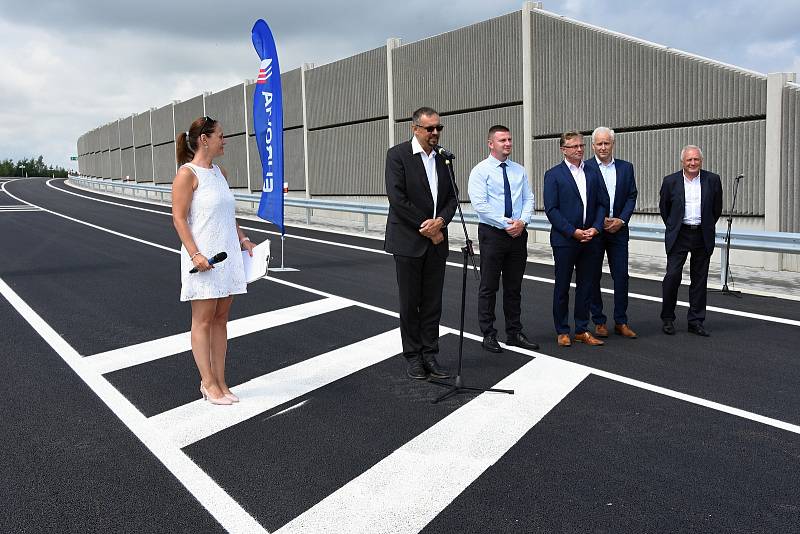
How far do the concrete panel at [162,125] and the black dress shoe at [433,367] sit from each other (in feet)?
129

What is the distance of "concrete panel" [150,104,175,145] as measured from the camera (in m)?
43.9

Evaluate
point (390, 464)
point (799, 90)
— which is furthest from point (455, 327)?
point (799, 90)

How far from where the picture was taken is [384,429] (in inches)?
192

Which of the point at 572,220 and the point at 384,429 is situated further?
the point at 572,220

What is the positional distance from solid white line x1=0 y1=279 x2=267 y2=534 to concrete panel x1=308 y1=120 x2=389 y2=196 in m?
17.2

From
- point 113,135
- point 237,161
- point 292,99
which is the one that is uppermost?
point 113,135

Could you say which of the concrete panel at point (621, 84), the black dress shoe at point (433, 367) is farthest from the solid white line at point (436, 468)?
the concrete panel at point (621, 84)

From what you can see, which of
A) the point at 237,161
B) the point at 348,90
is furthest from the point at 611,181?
the point at 237,161

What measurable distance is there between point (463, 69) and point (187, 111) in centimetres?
2516

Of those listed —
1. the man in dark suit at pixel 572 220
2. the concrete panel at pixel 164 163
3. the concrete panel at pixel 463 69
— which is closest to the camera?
the man in dark suit at pixel 572 220

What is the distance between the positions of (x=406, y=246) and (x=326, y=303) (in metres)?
3.70

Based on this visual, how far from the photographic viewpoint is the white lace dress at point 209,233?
5.22 m

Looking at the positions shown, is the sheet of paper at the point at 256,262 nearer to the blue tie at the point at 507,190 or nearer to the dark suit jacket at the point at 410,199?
the dark suit jacket at the point at 410,199

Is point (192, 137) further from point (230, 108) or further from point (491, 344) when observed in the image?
point (230, 108)
